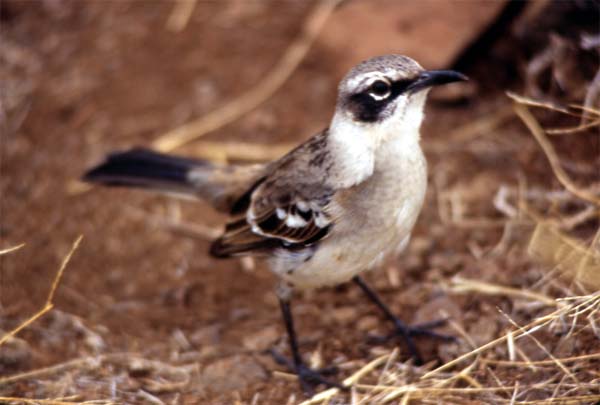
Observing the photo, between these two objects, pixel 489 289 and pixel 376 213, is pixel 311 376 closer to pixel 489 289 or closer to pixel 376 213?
pixel 376 213

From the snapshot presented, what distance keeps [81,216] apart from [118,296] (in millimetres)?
987

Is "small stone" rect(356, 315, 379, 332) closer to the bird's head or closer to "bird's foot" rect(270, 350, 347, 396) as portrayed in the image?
"bird's foot" rect(270, 350, 347, 396)

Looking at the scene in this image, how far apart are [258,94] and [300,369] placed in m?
3.28

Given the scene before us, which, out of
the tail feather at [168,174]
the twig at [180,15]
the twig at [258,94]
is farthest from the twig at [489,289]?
the twig at [180,15]

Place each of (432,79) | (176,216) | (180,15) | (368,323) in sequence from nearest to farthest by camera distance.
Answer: (432,79) → (368,323) → (176,216) → (180,15)

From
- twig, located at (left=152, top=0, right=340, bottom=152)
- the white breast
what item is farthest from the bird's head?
twig, located at (left=152, top=0, right=340, bottom=152)

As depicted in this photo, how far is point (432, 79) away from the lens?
441 cm

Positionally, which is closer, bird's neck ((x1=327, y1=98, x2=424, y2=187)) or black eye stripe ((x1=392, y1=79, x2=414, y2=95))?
black eye stripe ((x1=392, y1=79, x2=414, y2=95))

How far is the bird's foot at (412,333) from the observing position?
5188mm

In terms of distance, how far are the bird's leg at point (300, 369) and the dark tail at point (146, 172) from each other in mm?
1348

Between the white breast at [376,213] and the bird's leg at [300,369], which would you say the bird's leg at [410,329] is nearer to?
the bird's leg at [300,369]

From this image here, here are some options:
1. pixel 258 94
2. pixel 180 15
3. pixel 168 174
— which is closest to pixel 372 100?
pixel 168 174

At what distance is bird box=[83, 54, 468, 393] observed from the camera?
Result: 452cm

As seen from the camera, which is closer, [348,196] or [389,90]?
[389,90]
